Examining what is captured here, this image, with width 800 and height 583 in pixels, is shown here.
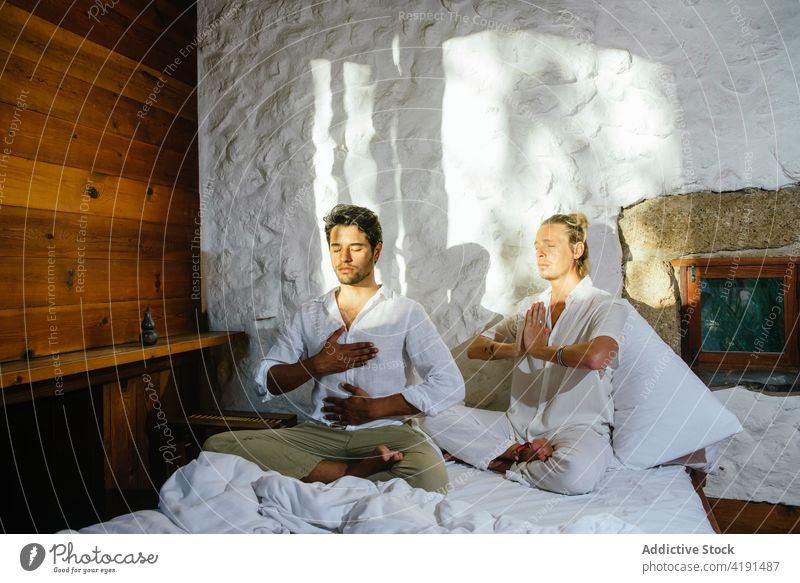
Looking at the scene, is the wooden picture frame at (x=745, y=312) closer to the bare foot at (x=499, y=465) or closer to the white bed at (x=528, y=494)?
the white bed at (x=528, y=494)

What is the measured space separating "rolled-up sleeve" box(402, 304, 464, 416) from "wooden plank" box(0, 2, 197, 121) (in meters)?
0.94

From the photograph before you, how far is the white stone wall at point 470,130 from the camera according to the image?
140 centimetres

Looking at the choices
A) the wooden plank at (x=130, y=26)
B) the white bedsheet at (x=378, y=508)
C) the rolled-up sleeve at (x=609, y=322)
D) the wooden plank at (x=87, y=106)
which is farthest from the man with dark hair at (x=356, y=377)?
the wooden plank at (x=130, y=26)

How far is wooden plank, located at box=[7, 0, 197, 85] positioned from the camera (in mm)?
1418

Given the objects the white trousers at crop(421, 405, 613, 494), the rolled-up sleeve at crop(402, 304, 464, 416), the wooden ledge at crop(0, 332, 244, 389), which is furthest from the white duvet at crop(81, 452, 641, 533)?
the wooden ledge at crop(0, 332, 244, 389)

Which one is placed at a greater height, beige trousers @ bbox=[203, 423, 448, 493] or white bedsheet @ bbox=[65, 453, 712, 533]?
beige trousers @ bbox=[203, 423, 448, 493]

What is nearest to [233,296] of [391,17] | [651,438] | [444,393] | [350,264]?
[350,264]

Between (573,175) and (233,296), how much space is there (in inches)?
39.2

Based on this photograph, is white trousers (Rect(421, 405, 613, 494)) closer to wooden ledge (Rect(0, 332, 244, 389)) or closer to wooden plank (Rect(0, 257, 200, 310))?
wooden ledge (Rect(0, 332, 244, 389))

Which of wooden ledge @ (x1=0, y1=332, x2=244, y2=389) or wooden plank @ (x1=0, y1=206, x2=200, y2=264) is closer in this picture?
wooden ledge @ (x1=0, y1=332, x2=244, y2=389)

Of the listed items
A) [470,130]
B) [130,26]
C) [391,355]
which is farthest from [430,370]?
[130,26]

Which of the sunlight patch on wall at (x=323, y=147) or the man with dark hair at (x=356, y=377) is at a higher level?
the sunlight patch on wall at (x=323, y=147)
